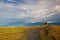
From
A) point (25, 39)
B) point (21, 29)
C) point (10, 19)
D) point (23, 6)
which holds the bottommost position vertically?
point (25, 39)

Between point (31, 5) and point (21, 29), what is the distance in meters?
0.43

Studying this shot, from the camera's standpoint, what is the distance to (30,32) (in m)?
2.29

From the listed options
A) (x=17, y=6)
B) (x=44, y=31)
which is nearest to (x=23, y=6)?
(x=17, y=6)

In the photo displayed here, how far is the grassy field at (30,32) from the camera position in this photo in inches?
89.3

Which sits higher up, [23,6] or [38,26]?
[23,6]

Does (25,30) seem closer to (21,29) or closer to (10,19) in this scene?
(21,29)

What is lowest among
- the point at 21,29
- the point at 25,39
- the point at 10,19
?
the point at 25,39

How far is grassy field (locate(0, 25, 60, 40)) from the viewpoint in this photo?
2268 millimetres

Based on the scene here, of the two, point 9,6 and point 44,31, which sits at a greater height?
point 9,6

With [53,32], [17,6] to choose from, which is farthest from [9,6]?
[53,32]

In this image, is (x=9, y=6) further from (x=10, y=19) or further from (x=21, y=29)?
(x=21, y=29)

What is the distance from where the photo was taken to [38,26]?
230cm

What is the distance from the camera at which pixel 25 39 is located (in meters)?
2.28

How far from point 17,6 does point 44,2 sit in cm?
46
